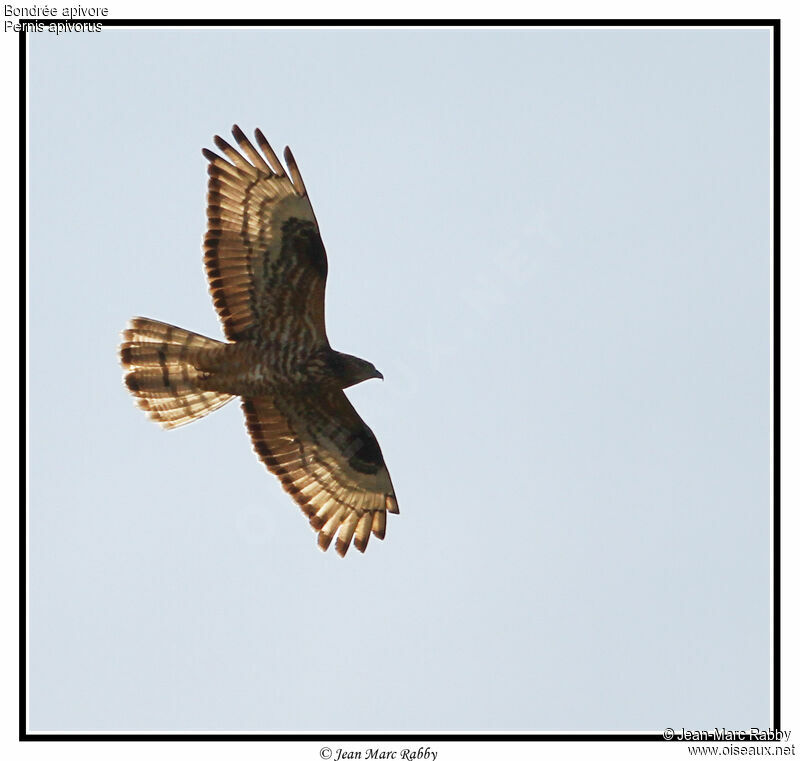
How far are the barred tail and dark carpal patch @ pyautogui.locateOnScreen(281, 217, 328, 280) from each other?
1.08m

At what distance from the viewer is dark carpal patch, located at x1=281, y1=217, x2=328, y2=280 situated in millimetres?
12555

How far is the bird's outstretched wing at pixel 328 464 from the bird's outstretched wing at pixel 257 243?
1.11 metres

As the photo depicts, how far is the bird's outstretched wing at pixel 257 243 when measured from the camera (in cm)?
1259

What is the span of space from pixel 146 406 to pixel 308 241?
212cm

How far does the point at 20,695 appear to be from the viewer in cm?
1225

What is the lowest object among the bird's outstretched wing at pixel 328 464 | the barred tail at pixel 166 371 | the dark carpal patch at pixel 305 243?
the bird's outstretched wing at pixel 328 464

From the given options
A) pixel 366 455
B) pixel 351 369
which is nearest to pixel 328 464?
pixel 366 455

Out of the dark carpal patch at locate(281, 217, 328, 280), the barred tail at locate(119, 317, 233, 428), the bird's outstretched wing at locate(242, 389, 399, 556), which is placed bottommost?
the bird's outstretched wing at locate(242, 389, 399, 556)

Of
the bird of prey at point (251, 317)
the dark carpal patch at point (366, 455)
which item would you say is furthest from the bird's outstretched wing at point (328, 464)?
the bird of prey at point (251, 317)

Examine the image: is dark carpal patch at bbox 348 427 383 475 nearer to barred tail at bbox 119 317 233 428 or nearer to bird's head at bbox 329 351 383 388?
bird's head at bbox 329 351 383 388

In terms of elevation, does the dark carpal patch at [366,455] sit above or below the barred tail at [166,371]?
below

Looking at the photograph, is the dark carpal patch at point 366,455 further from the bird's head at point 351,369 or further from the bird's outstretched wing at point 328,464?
the bird's head at point 351,369

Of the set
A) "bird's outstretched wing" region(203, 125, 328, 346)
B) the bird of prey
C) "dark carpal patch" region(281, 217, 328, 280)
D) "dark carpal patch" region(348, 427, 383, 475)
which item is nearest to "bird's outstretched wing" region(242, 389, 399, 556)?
"dark carpal patch" region(348, 427, 383, 475)

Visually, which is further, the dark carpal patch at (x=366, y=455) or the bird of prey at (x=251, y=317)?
the dark carpal patch at (x=366, y=455)
